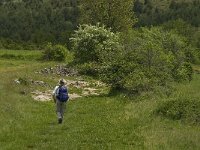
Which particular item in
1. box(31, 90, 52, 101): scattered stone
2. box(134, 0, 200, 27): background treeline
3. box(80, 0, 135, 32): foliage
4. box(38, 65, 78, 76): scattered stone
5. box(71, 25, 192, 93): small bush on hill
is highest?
box(71, 25, 192, 93): small bush on hill

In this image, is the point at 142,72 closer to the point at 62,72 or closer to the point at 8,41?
the point at 62,72

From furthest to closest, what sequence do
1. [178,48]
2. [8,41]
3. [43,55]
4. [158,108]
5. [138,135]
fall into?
1. [8,41]
2. [43,55]
3. [178,48]
4. [158,108]
5. [138,135]

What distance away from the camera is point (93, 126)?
25297 mm

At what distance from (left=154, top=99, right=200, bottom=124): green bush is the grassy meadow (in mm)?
553

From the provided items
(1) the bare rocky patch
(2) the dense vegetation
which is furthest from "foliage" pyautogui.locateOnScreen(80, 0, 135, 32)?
(1) the bare rocky patch

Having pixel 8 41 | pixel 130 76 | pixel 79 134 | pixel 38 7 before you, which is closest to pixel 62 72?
pixel 130 76

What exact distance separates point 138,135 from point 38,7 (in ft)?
578

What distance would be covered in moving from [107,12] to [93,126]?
48188 mm

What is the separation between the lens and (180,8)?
192m

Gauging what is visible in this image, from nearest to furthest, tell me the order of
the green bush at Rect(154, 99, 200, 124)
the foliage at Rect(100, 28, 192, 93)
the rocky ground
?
Answer: the green bush at Rect(154, 99, 200, 124), the foliage at Rect(100, 28, 192, 93), the rocky ground

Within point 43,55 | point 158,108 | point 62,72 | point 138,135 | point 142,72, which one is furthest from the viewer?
point 43,55

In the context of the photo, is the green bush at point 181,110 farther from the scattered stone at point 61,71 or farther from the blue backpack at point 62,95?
the scattered stone at point 61,71

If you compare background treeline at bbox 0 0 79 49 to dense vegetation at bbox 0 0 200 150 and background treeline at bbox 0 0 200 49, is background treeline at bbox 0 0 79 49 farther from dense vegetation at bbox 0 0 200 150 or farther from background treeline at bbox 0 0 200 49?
dense vegetation at bbox 0 0 200 150

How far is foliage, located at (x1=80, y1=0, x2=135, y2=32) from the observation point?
71644 millimetres
